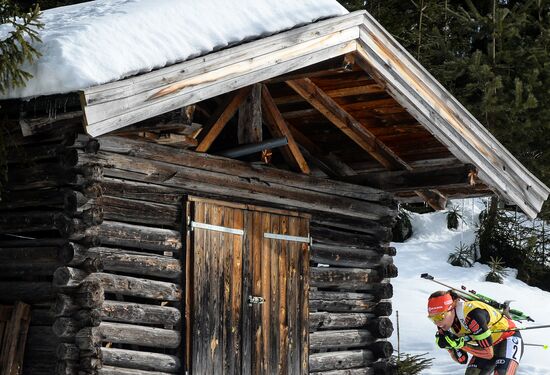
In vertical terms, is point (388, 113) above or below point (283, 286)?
above

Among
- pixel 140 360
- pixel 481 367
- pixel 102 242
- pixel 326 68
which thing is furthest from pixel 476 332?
pixel 102 242

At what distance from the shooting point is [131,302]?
10.3 meters

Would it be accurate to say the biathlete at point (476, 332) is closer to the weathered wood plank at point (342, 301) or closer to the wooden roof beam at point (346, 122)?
the weathered wood plank at point (342, 301)

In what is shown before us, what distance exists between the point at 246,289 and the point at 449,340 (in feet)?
7.83

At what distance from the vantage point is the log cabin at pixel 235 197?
31.5 ft

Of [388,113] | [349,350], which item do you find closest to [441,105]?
[388,113]

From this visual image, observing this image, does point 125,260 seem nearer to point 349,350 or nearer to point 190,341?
point 190,341

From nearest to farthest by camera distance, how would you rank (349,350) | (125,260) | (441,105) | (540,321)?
1. (125,260)
2. (441,105)
3. (349,350)
4. (540,321)

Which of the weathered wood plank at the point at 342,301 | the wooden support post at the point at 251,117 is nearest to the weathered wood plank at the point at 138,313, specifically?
the wooden support post at the point at 251,117

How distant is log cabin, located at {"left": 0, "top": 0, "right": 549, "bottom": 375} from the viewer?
378 inches

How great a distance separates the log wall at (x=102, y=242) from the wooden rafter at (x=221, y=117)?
15cm

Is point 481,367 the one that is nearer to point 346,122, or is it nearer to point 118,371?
point 346,122

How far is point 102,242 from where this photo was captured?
32.9 ft

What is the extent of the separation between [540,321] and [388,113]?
30.4ft
